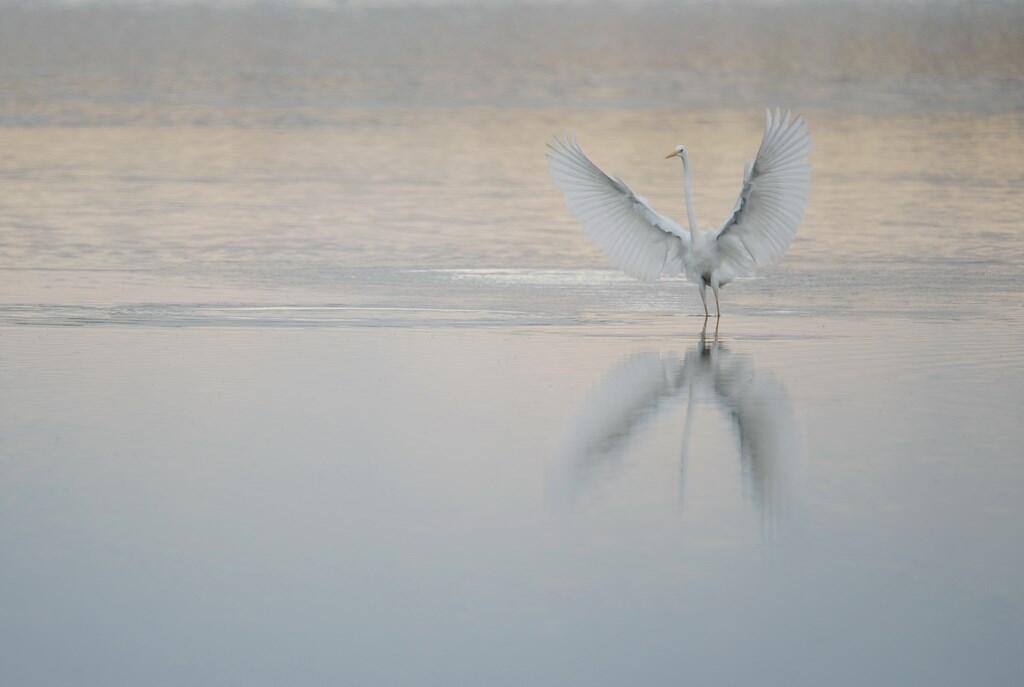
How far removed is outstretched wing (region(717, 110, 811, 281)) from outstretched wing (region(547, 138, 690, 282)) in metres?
0.39

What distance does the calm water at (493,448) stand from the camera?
5836 millimetres

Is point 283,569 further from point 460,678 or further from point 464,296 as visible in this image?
point 464,296

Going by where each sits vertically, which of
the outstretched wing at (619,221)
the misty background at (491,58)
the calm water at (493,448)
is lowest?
the calm water at (493,448)

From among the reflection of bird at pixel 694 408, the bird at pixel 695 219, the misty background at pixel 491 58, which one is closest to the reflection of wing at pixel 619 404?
the reflection of bird at pixel 694 408

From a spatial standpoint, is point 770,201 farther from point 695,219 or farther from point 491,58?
point 491,58

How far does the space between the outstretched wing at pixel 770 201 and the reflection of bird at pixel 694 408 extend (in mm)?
1276

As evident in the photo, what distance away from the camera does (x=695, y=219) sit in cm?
1270

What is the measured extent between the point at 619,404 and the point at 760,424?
794 mm

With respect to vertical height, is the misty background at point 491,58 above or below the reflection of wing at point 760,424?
above

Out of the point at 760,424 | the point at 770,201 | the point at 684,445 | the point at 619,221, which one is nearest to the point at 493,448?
the point at 684,445

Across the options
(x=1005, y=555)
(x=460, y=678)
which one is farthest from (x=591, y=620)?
(x=1005, y=555)

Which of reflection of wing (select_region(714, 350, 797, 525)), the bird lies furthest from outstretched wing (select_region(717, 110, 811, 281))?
reflection of wing (select_region(714, 350, 797, 525))

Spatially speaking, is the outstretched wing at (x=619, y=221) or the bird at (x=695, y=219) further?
the outstretched wing at (x=619, y=221)

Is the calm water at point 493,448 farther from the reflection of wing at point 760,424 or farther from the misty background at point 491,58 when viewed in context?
the misty background at point 491,58
